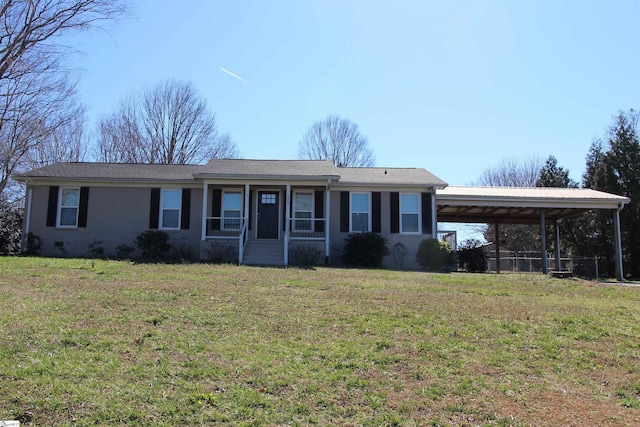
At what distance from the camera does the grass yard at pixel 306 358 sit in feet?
12.8

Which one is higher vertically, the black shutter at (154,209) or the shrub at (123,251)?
the black shutter at (154,209)

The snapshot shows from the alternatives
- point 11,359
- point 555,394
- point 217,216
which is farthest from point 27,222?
point 555,394

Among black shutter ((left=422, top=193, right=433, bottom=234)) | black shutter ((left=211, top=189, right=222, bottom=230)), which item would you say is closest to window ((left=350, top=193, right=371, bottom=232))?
black shutter ((left=422, top=193, right=433, bottom=234))

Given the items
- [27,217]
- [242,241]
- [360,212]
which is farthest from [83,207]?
[360,212]

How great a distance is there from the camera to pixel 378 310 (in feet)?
24.0

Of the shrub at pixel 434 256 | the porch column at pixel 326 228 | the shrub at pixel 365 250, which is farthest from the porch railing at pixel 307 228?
the shrub at pixel 434 256

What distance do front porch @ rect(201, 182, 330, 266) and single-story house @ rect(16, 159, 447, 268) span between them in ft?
0.12

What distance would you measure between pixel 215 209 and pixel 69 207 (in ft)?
17.2

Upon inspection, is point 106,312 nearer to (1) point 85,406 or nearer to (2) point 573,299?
(1) point 85,406

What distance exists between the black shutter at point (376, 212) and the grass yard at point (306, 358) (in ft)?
27.5

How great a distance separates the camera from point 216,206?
57.2 ft

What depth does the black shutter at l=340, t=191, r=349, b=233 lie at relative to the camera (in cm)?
1728

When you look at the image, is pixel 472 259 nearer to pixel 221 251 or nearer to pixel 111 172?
pixel 221 251

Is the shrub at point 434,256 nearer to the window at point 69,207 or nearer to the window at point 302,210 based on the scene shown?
the window at point 302,210
